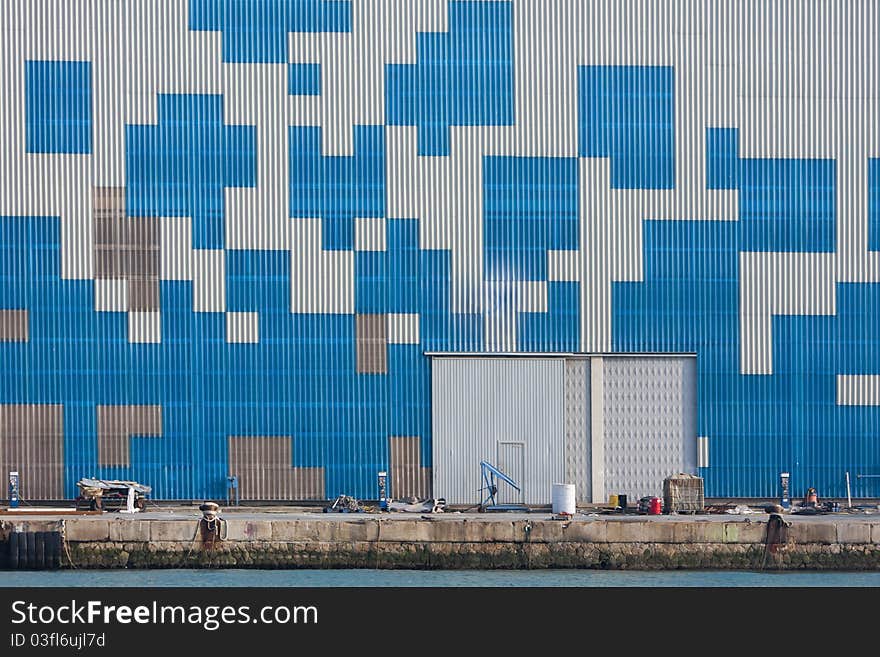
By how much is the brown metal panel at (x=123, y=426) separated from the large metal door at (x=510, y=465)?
12821mm

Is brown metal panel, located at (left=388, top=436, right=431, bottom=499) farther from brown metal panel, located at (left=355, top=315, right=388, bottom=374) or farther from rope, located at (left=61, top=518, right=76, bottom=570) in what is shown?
rope, located at (left=61, top=518, right=76, bottom=570)

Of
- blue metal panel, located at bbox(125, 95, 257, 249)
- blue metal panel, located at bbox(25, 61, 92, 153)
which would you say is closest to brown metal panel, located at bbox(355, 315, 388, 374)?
blue metal panel, located at bbox(125, 95, 257, 249)

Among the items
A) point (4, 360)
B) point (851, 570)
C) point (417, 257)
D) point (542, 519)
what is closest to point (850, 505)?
point (851, 570)

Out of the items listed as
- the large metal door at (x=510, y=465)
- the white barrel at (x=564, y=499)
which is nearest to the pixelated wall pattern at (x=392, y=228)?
→ the large metal door at (x=510, y=465)

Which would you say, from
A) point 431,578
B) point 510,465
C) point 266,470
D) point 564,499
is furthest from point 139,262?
point 564,499

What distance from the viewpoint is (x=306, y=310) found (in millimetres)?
60875

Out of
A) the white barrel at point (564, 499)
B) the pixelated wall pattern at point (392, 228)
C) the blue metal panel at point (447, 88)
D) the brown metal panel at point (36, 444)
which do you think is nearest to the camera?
the white barrel at point (564, 499)

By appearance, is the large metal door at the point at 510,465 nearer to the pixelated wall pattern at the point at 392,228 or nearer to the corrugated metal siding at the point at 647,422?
the pixelated wall pattern at the point at 392,228

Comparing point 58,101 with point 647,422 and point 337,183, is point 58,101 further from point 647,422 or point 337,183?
point 647,422

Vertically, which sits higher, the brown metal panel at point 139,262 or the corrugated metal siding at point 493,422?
the brown metal panel at point 139,262

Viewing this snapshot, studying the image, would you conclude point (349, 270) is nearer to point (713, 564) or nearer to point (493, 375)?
point (493, 375)

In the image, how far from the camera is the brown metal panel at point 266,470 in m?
60.6

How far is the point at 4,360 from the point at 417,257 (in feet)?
52.0

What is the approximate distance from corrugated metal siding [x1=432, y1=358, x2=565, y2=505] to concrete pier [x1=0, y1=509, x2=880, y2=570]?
696 centimetres
